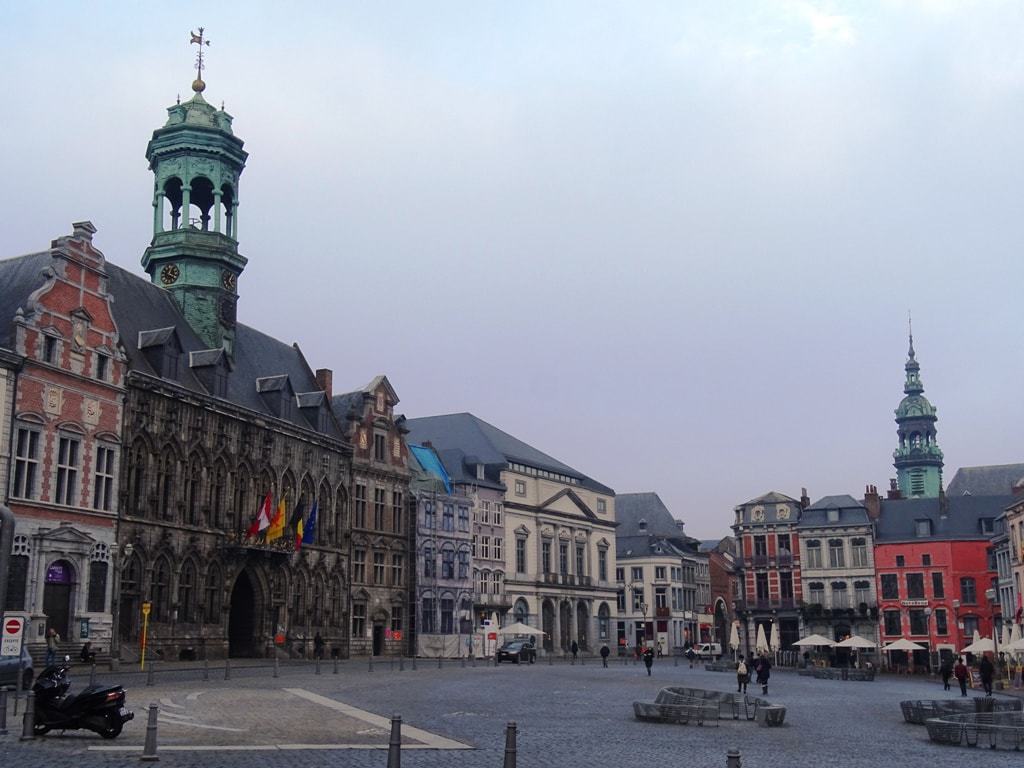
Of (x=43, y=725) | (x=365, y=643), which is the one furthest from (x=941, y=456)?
(x=43, y=725)

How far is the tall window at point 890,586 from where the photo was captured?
91.1m

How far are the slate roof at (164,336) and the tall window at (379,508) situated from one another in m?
5.21

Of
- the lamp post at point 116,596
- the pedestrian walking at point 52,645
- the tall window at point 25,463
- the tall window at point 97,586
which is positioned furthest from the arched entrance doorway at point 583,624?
the tall window at point 25,463

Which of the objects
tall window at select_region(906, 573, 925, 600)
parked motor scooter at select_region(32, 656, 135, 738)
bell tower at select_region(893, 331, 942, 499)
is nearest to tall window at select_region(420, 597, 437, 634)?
tall window at select_region(906, 573, 925, 600)

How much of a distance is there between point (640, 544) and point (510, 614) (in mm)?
32201

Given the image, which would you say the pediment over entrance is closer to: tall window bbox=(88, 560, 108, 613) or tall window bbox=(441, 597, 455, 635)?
tall window bbox=(441, 597, 455, 635)

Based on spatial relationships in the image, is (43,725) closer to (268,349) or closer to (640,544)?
(268,349)

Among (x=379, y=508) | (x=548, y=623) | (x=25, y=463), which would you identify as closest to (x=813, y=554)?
(x=548, y=623)

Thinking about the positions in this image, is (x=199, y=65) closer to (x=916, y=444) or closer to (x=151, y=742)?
(x=151, y=742)

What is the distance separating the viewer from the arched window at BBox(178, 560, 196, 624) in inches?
2032

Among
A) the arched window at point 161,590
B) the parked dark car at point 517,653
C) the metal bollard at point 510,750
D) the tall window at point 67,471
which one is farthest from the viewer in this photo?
the parked dark car at point 517,653

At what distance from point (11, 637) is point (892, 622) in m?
81.1

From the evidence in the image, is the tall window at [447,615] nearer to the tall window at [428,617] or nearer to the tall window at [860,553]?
the tall window at [428,617]

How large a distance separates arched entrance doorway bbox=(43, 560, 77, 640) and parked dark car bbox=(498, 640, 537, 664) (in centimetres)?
2950
